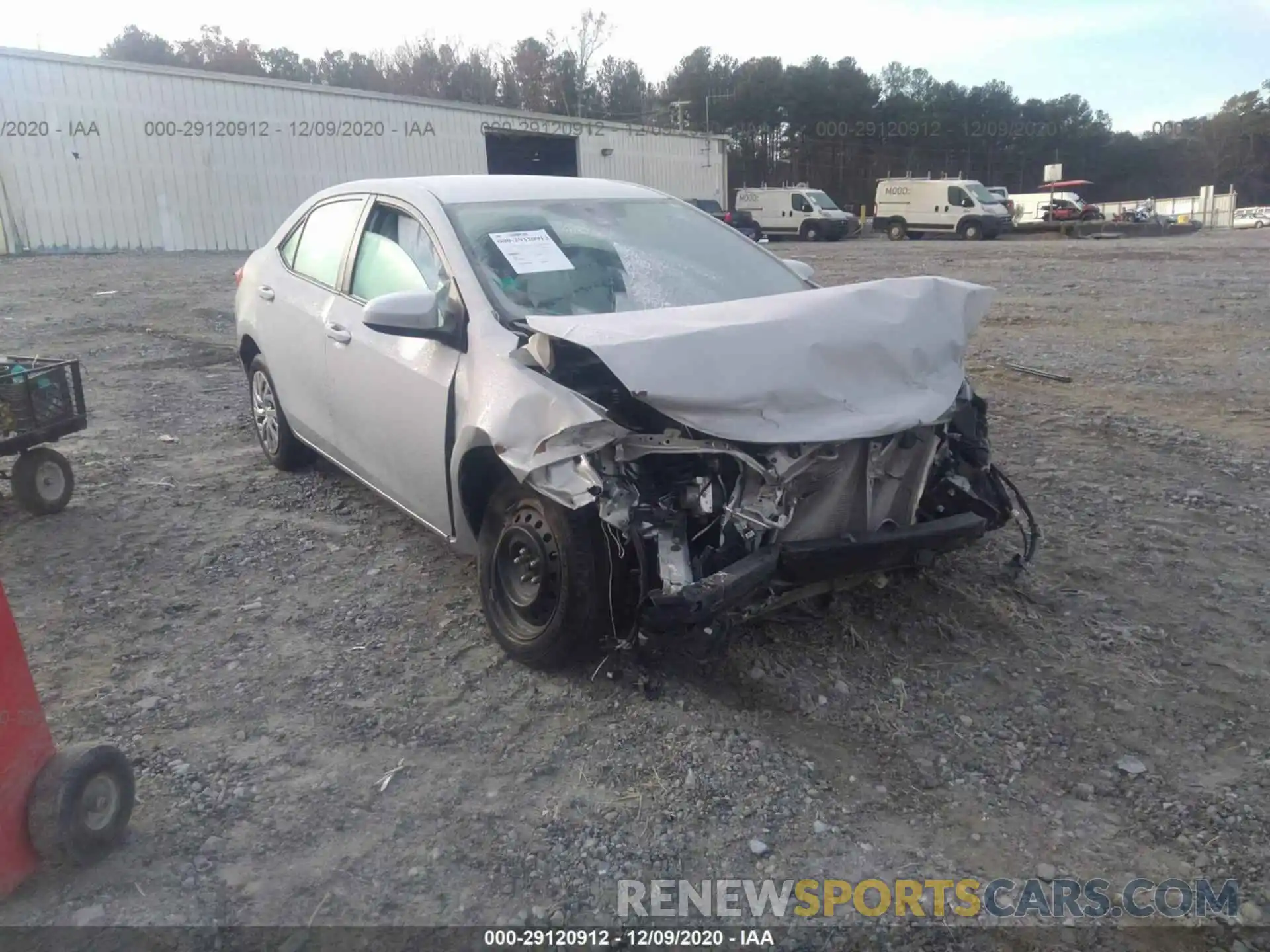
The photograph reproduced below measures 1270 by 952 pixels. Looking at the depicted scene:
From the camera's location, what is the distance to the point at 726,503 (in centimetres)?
313

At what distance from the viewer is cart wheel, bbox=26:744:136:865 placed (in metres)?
2.49

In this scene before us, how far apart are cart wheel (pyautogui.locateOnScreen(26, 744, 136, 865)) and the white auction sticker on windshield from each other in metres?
2.22

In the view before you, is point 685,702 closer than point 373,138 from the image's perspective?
Yes

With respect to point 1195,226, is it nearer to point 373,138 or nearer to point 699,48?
point 373,138

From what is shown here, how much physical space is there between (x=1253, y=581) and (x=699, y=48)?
240 feet

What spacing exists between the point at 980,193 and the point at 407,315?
117 feet

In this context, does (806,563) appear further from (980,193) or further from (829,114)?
(829,114)

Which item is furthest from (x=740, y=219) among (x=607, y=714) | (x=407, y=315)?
(x=607, y=714)

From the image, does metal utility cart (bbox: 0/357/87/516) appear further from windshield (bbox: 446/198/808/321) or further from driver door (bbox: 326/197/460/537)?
windshield (bbox: 446/198/808/321)

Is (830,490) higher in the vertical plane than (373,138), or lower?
lower

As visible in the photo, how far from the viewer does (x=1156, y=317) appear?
422 inches

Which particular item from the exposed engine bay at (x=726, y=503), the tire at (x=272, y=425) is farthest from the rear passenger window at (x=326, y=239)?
the exposed engine bay at (x=726, y=503)

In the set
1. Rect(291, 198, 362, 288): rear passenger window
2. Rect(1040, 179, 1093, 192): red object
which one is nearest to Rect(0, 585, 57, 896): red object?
Rect(291, 198, 362, 288): rear passenger window

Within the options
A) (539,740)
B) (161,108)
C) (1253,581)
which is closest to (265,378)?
(539,740)
